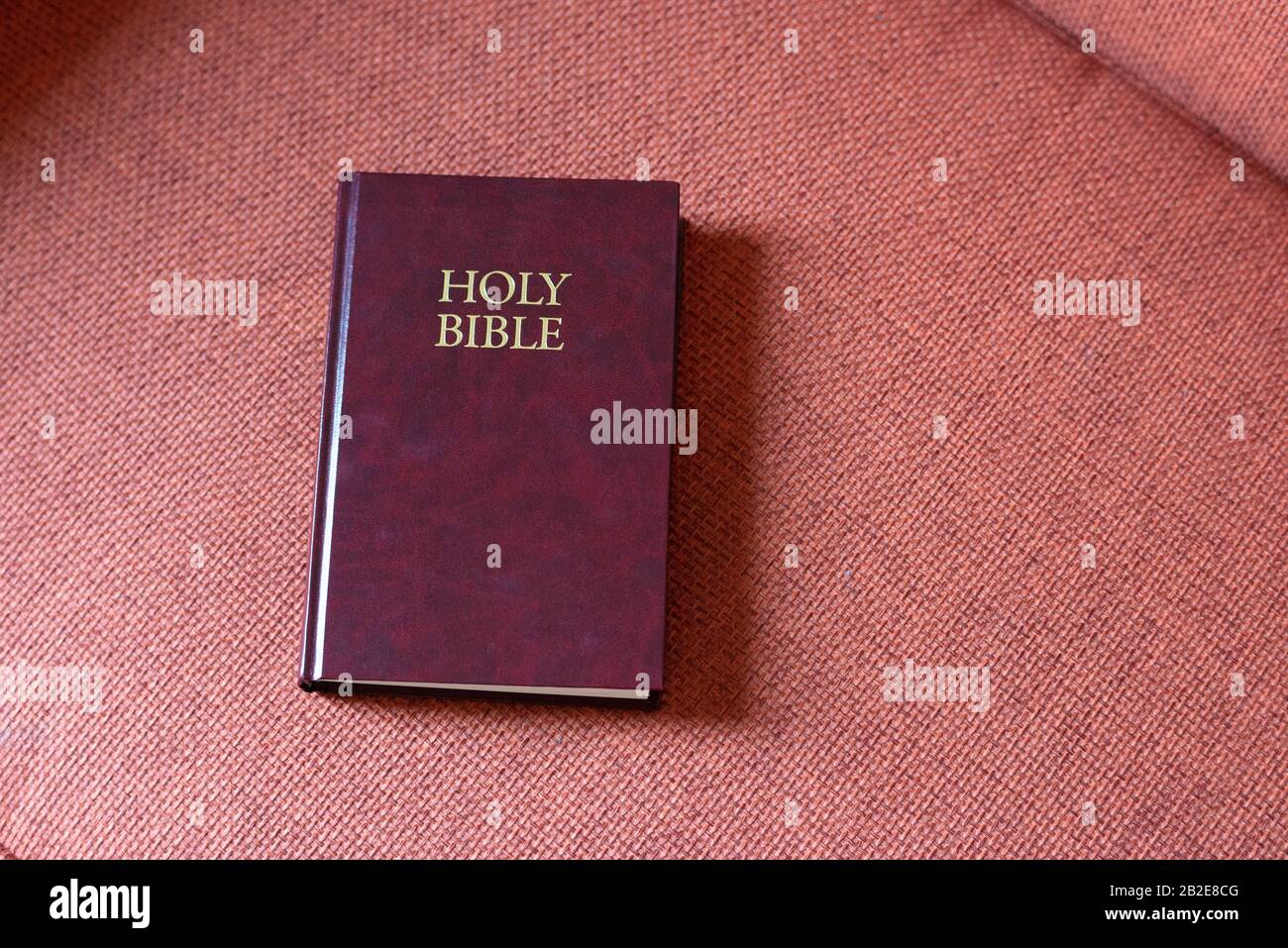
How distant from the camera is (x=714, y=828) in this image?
85cm

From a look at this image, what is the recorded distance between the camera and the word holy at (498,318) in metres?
0.86

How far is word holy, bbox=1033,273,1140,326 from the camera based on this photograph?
0.91 meters

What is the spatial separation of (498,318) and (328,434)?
137 mm

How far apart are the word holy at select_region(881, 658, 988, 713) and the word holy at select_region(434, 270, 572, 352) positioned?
12.2 inches

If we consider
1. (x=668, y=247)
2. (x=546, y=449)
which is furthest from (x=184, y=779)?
(x=668, y=247)

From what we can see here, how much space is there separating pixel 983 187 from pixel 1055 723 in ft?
1.22

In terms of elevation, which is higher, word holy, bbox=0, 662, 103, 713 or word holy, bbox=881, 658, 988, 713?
word holy, bbox=881, 658, 988, 713

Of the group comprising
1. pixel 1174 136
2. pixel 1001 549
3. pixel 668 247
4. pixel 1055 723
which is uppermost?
pixel 1174 136

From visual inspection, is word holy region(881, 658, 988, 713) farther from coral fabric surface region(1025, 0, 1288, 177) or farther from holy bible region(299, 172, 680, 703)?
coral fabric surface region(1025, 0, 1288, 177)

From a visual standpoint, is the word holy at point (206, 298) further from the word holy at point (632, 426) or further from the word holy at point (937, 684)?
the word holy at point (937, 684)
